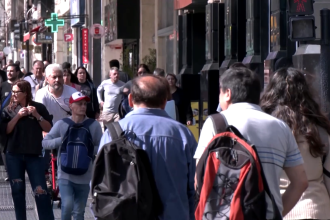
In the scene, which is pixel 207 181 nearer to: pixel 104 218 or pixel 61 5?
pixel 104 218

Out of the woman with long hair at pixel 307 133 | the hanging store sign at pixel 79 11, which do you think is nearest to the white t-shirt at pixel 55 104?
the woman with long hair at pixel 307 133

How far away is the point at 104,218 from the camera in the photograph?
4.44 m

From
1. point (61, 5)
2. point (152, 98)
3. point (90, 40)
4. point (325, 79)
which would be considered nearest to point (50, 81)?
point (325, 79)

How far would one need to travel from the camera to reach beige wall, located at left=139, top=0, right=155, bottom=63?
24.9 meters

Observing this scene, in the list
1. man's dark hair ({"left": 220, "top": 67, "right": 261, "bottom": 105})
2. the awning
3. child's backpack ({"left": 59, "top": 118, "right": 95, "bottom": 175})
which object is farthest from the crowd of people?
the awning

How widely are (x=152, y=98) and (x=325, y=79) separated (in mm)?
4234

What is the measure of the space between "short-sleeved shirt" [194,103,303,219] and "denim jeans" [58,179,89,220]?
330cm

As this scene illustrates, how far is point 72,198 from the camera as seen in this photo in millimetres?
7355

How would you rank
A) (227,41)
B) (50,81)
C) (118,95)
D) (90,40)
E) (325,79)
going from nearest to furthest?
1. (325,79)
2. (50,81)
3. (227,41)
4. (118,95)
5. (90,40)

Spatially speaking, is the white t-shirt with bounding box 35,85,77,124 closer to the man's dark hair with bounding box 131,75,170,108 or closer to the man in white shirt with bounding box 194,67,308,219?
the man's dark hair with bounding box 131,75,170,108

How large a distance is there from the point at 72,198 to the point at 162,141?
296 cm

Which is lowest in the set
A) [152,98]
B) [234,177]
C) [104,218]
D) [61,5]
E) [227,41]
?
[104,218]

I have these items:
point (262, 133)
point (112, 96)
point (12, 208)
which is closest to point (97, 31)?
point (112, 96)

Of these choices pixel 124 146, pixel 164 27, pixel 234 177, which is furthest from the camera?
pixel 164 27
